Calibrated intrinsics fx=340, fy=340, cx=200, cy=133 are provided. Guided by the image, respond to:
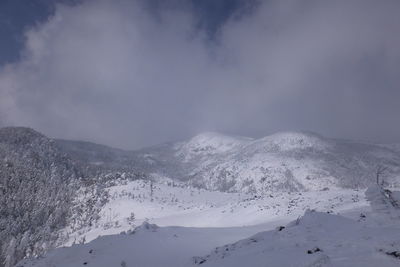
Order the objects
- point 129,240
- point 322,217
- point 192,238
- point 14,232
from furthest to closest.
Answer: point 14,232 < point 192,238 < point 129,240 < point 322,217

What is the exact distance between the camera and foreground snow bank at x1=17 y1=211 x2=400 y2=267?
1240 cm

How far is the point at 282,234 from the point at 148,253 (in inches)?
337

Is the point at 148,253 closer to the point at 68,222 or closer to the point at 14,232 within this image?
the point at 14,232

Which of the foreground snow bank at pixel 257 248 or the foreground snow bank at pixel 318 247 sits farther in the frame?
the foreground snow bank at pixel 257 248

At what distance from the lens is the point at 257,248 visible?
631 inches

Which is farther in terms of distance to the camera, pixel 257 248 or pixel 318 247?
pixel 257 248

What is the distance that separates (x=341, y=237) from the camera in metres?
15.5

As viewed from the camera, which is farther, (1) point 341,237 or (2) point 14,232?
(2) point 14,232

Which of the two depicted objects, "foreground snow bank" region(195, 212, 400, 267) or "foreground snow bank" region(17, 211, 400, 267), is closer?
"foreground snow bank" region(195, 212, 400, 267)

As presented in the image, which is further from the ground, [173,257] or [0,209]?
[0,209]

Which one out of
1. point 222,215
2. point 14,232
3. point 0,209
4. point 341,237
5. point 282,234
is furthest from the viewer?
point 0,209

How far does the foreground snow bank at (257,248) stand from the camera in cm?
1240

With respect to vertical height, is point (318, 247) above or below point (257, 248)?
above

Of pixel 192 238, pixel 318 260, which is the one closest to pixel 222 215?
pixel 192 238
